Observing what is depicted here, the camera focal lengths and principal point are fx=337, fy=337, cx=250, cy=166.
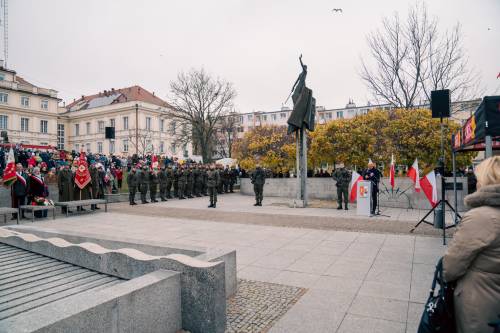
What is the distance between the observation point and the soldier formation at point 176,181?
18.0 metres

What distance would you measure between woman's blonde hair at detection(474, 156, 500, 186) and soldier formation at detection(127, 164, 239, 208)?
14.4 m

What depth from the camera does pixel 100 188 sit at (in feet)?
56.3

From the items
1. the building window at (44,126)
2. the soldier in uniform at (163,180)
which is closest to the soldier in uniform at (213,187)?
the soldier in uniform at (163,180)

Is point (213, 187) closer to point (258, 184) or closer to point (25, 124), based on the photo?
point (258, 184)

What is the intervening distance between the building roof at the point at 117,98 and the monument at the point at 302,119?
5353 centimetres

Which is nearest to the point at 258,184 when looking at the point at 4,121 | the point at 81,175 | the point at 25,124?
the point at 81,175

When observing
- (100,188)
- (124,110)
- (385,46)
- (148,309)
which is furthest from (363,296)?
(124,110)

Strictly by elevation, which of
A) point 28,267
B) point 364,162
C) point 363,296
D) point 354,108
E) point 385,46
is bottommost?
point 363,296

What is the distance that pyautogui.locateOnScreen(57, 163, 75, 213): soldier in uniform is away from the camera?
50.6 feet

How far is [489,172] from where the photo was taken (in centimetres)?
248

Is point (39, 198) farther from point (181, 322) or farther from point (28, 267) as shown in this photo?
point (181, 322)

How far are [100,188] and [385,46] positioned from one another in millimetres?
23117

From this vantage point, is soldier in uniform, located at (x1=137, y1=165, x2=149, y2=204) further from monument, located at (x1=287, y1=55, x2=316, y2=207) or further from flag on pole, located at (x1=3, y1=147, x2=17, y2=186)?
monument, located at (x1=287, y1=55, x2=316, y2=207)

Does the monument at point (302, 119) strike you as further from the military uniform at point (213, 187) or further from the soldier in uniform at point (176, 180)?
the soldier in uniform at point (176, 180)
